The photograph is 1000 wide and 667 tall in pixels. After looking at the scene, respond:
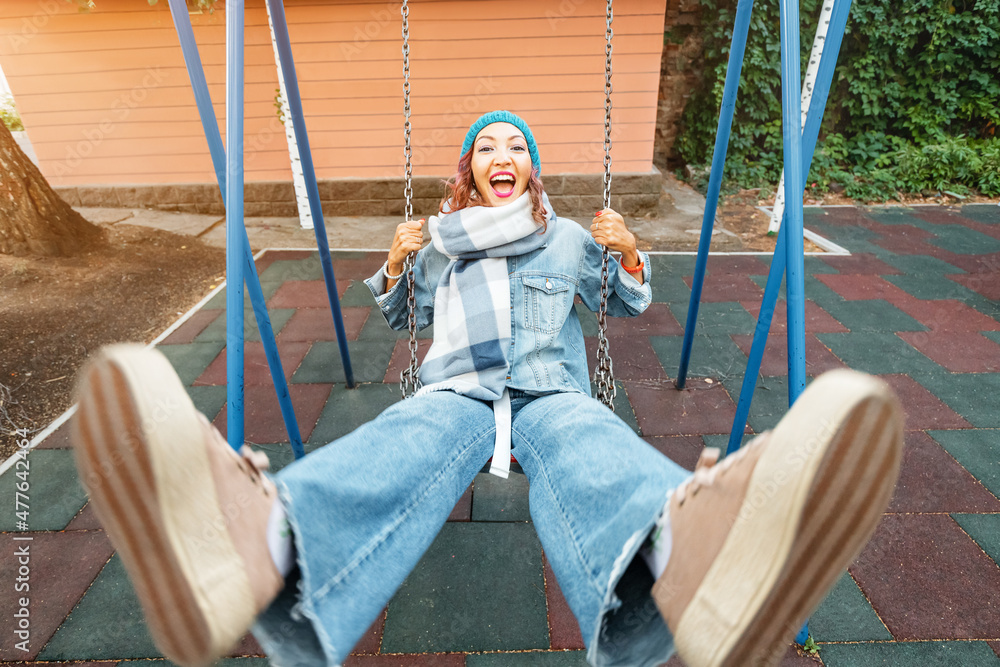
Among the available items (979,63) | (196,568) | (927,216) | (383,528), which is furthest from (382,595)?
(979,63)

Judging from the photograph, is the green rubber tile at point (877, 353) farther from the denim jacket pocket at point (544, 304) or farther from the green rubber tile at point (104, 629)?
the green rubber tile at point (104, 629)

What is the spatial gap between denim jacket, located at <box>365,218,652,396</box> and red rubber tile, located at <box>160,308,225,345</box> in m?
1.87

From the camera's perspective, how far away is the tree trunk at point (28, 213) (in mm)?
3494


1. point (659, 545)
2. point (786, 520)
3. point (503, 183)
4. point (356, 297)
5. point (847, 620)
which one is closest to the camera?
point (786, 520)

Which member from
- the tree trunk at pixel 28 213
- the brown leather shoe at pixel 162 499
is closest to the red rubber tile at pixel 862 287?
the brown leather shoe at pixel 162 499

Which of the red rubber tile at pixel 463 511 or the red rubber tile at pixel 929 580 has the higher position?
the red rubber tile at pixel 929 580

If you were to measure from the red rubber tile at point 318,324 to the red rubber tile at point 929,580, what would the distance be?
8.19 ft

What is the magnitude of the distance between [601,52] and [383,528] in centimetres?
486

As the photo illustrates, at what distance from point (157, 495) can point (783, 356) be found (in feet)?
9.13

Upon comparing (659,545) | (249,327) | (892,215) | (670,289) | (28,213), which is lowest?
(249,327)

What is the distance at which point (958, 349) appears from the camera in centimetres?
272

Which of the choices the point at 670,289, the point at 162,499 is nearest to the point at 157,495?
the point at 162,499

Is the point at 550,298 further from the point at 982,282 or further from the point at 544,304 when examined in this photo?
the point at 982,282

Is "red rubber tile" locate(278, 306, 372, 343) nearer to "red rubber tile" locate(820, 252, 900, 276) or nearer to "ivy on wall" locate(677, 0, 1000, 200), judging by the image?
"red rubber tile" locate(820, 252, 900, 276)
